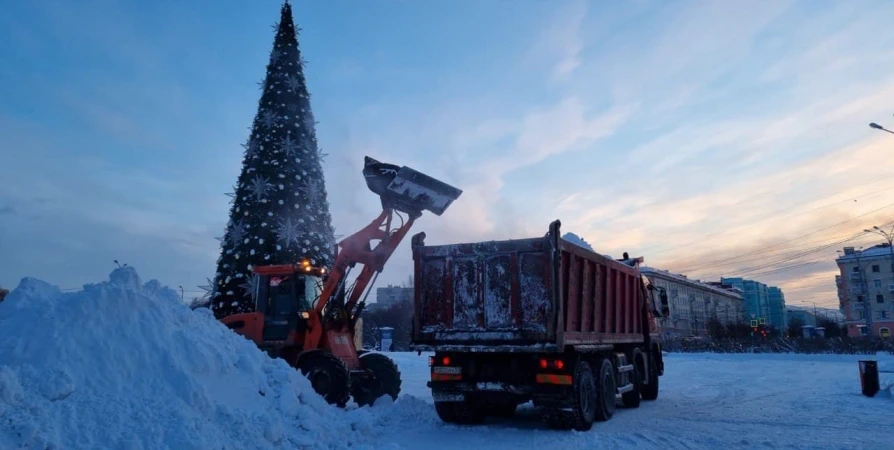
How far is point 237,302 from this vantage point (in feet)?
51.2

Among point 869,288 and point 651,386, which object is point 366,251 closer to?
point 651,386

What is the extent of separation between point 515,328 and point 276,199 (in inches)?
345

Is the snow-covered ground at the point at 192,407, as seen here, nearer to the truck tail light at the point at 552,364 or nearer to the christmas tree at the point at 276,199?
the truck tail light at the point at 552,364

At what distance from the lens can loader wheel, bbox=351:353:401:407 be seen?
448 inches

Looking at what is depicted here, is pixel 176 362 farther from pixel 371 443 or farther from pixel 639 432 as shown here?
pixel 639 432

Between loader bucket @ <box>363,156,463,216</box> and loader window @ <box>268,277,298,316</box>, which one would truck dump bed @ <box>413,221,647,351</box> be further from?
loader window @ <box>268,277,298,316</box>

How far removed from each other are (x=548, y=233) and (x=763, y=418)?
4.95 metres

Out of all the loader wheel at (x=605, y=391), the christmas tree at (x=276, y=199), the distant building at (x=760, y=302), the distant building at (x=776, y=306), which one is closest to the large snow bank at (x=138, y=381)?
the loader wheel at (x=605, y=391)

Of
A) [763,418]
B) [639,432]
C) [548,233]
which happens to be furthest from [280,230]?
[763,418]

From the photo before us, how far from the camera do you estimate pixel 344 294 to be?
1173 cm

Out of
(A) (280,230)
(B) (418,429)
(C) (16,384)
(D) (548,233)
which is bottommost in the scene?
(B) (418,429)

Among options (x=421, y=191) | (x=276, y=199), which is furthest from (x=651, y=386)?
(x=276, y=199)

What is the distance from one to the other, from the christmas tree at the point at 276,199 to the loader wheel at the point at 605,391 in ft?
26.3

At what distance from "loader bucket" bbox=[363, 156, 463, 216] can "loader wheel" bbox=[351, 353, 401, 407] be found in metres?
2.93
